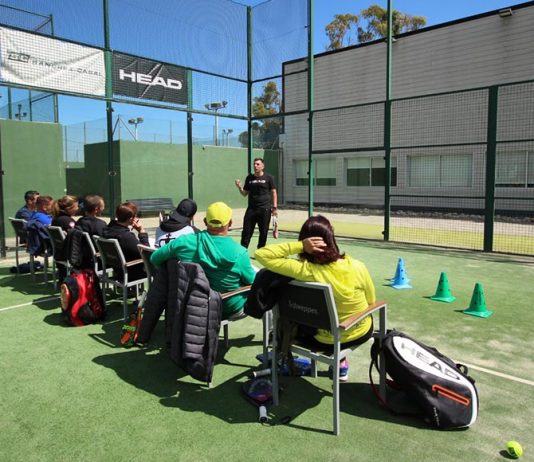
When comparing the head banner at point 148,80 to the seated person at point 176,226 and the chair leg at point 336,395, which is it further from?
the chair leg at point 336,395

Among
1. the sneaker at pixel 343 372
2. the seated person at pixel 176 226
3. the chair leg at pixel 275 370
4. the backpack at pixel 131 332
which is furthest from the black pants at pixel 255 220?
the chair leg at pixel 275 370

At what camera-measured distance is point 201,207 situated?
2095cm

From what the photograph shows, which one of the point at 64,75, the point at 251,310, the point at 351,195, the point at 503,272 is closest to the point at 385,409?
the point at 251,310

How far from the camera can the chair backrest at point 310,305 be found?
254 cm

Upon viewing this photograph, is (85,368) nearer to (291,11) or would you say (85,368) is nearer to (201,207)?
(291,11)

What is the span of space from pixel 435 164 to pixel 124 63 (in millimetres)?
11437

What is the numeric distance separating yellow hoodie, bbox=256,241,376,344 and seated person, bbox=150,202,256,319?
2.05 feet

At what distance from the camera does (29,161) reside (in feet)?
40.4

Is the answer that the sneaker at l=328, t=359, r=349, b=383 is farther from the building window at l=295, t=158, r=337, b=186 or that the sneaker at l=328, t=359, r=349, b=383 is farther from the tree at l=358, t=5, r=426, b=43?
the tree at l=358, t=5, r=426, b=43

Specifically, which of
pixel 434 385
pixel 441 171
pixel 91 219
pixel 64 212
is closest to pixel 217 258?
pixel 434 385

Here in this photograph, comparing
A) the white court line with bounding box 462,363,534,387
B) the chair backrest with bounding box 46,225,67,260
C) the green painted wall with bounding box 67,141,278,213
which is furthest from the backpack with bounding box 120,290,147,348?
the green painted wall with bounding box 67,141,278,213

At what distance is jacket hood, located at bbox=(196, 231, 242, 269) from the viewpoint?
330 centimetres

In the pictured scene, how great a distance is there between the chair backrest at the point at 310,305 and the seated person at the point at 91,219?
3.05 metres

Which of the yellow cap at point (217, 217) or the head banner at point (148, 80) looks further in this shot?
the head banner at point (148, 80)
